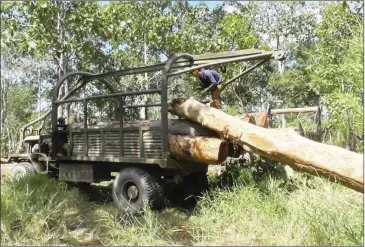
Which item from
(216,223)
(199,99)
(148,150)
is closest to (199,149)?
(148,150)

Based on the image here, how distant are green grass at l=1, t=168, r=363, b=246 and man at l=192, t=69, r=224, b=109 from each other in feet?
6.66

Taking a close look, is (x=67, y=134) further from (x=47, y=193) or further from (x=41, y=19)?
(x=41, y=19)

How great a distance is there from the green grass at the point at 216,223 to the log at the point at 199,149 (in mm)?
519

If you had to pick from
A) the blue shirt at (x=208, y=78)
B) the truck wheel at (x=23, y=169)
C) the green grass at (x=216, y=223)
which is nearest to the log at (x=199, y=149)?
the green grass at (x=216, y=223)

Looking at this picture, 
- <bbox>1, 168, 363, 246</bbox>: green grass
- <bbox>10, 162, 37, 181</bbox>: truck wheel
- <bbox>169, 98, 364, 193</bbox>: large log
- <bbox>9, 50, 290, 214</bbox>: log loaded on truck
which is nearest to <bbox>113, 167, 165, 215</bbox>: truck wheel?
<bbox>9, 50, 290, 214</bbox>: log loaded on truck

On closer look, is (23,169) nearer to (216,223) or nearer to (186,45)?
(216,223)

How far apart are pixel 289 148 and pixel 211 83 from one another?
2.83 metres

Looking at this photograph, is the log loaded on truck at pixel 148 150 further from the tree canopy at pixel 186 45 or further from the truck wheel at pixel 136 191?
the tree canopy at pixel 186 45

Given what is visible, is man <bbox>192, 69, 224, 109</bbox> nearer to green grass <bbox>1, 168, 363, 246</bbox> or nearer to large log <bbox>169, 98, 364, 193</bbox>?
large log <bbox>169, 98, 364, 193</bbox>

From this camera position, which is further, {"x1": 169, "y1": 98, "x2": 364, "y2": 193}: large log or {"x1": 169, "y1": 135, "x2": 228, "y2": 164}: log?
{"x1": 169, "y1": 135, "x2": 228, "y2": 164}: log

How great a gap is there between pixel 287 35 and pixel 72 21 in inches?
1035

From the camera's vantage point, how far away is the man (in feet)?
22.7

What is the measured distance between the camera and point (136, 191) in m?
5.59

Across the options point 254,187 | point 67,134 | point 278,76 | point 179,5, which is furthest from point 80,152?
point 278,76
